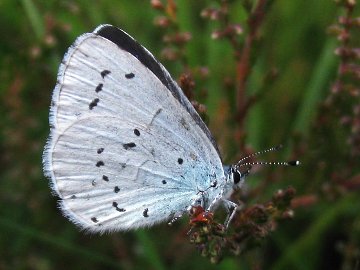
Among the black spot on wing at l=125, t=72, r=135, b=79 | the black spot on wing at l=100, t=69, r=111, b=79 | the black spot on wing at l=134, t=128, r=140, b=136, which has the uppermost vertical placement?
the black spot on wing at l=125, t=72, r=135, b=79

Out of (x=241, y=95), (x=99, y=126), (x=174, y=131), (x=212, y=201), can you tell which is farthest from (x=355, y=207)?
(x=99, y=126)

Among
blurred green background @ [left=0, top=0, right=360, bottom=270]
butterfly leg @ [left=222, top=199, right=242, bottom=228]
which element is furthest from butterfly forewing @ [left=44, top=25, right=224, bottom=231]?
Answer: blurred green background @ [left=0, top=0, right=360, bottom=270]

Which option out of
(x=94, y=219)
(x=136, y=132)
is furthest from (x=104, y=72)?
(x=94, y=219)

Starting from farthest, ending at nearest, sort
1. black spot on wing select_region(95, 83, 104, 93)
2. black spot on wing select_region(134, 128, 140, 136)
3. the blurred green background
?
the blurred green background, black spot on wing select_region(134, 128, 140, 136), black spot on wing select_region(95, 83, 104, 93)

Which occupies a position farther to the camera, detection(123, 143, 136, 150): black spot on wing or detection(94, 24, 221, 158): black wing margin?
detection(123, 143, 136, 150): black spot on wing

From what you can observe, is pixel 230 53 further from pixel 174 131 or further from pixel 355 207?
pixel 174 131

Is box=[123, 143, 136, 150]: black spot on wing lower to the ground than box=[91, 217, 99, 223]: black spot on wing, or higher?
higher

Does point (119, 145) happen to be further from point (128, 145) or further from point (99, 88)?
point (99, 88)

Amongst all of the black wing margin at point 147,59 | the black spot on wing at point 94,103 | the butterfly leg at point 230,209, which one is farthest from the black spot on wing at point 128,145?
the butterfly leg at point 230,209

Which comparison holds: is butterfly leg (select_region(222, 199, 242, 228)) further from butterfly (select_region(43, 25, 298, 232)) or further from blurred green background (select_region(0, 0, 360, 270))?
blurred green background (select_region(0, 0, 360, 270))
